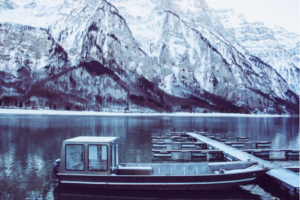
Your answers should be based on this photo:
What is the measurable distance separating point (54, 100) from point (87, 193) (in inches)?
7323

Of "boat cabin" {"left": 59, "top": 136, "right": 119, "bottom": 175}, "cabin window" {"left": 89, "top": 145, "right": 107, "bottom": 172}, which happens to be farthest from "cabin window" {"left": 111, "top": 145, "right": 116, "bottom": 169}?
"cabin window" {"left": 89, "top": 145, "right": 107, "bottom": 172}

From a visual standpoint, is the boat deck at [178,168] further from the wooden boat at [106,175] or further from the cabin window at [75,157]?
the cabin window at [75,157]

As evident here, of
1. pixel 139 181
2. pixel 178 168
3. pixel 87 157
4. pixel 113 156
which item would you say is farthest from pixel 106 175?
Answer: pixel 178 168

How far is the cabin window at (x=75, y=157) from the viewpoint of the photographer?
60.5 ft

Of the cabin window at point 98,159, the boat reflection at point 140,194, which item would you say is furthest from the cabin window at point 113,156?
the boat reflection at point 140,194

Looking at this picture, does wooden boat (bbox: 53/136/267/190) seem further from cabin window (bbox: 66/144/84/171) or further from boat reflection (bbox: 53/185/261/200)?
boat reflection (bbox: 53/185/261/200)

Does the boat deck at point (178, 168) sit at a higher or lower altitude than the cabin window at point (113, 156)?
lower

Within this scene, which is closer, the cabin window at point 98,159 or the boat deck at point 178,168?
the cabin window at point 98,159

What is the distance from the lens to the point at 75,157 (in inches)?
733

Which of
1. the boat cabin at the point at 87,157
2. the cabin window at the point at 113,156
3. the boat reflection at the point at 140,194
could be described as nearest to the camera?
the boat reflection at the point at 140,194

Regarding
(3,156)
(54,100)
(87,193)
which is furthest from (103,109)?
(87,193)

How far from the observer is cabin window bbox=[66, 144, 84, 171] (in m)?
18.4

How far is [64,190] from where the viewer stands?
18938 millimetres

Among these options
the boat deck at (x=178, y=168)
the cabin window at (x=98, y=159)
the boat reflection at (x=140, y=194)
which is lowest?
the boat reflection at (x=140, y=194)
